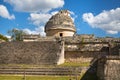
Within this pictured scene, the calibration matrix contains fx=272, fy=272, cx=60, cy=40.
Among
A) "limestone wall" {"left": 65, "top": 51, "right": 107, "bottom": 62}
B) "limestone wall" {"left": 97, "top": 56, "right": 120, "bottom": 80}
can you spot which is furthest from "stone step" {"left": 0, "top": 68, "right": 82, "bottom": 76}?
"limestone wall" {"left": 65, "top": 51, "right": 107, "bottom": 62}

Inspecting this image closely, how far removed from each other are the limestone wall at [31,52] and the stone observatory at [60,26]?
20.8 feet

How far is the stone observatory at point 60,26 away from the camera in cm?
3319

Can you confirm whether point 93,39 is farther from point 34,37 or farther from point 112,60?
point 112,60

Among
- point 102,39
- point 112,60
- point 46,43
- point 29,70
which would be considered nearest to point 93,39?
point 102,39

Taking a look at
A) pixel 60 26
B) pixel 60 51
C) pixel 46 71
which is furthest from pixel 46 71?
pixel 60 26

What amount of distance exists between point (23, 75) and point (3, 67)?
7.97ft

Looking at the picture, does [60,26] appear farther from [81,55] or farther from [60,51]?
[60,51]

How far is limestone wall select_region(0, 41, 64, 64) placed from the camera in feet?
78.0

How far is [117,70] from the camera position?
1467 centimetres

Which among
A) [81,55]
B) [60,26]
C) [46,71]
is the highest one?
[60,26]

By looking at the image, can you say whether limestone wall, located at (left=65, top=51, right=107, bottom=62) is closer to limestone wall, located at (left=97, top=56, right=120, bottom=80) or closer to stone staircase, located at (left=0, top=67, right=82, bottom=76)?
stone staircase, located at (left=0, top=67, right=82, bottom=76)

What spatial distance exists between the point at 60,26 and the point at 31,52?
8557 mm

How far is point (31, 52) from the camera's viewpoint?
25.5 meters

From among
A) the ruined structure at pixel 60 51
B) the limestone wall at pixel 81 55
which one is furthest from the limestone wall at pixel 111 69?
the limestone wall at pixel 81 55
